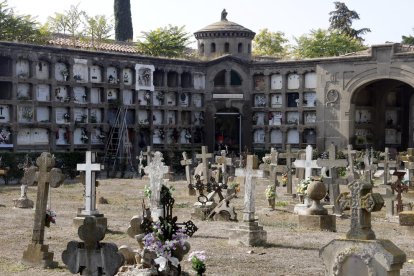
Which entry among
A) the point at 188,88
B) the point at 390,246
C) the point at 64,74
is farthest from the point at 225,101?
the point at 390,246

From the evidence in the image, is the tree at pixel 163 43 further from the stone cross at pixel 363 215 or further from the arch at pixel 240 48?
the stone cross at pixel 363 215

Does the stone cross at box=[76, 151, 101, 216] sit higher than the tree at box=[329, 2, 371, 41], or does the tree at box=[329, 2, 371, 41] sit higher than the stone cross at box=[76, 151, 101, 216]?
the tree at box=[329, 2, 371, 41]

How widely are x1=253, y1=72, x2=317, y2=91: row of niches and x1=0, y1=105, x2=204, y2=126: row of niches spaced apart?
3.15 m

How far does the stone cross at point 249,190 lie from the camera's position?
12547 mm

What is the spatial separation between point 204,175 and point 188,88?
41.7ft

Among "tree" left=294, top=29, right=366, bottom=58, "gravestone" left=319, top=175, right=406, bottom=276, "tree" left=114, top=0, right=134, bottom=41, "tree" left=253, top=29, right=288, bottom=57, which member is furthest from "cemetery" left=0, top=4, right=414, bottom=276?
"tree" left=253, top=29, right=288, bottom=57

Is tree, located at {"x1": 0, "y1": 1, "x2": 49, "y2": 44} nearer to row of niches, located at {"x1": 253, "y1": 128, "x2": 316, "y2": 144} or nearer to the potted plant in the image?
row of niches, located at {"x1": 253, "y1": 128, "x2": 316, "y2": 144}

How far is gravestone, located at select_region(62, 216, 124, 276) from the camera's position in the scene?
7.50 m

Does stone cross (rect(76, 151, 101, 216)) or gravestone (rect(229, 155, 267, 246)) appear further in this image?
stone cross (rect(76, 151, 101, 216))

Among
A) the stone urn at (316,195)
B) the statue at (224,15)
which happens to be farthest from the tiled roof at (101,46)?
the stone urn at (316,195)

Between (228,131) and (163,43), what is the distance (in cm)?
608

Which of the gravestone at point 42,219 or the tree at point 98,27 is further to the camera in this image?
the tree at point 98,27

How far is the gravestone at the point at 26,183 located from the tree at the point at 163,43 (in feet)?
41.4

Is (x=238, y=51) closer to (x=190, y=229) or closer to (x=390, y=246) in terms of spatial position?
(x=190, y=229)
